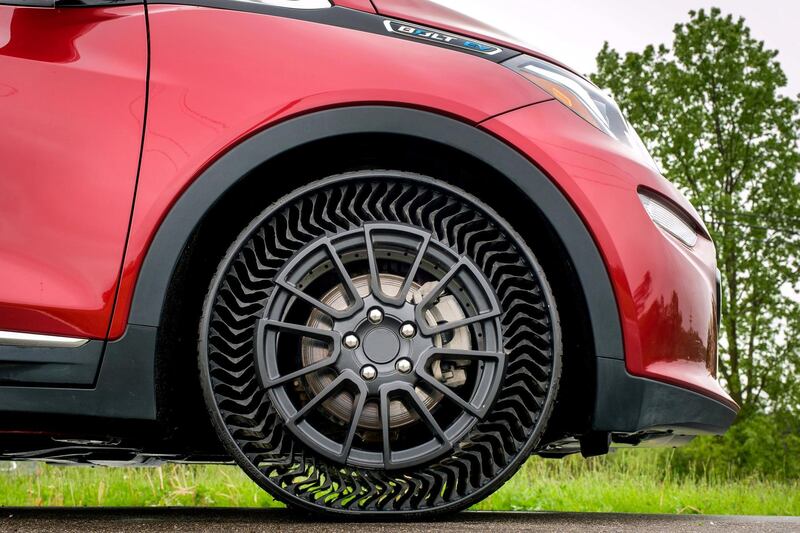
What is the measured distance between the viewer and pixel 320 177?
198 centimetres

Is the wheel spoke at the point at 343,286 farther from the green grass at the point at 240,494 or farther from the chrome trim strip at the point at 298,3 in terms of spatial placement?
the green grass at the point at 240,494

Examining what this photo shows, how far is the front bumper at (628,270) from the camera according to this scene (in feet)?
5.98

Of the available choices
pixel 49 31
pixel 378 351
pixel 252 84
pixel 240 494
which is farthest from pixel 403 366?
pixel 240 494

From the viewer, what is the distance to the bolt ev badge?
1.90 metres

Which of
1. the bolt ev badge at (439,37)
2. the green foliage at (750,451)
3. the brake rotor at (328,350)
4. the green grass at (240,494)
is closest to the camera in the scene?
the brake rotor at (328,350)

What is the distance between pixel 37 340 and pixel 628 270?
4.43 feet

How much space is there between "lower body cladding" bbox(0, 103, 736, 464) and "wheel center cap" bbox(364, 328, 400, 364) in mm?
469

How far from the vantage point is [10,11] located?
5.91ft

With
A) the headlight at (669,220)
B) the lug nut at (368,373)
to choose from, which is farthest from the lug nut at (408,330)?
the headlight at (669,220)

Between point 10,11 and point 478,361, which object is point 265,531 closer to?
point 478,361

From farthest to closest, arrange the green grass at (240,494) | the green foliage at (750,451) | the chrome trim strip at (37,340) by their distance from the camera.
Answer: the green foliage at (750,451), the green grass at (240,494), the chrome trim strip at (37,340)

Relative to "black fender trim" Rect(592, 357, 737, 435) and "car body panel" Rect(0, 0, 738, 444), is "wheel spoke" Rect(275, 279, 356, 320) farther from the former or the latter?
"black fender trim" Rect(592, 357, 737, 435)

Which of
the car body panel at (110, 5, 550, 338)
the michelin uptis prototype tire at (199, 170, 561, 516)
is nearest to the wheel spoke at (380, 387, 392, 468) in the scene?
the michelin uptis prototype tire at (199, 170, 561, 516)

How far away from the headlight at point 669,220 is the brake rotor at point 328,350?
1.76 ft
